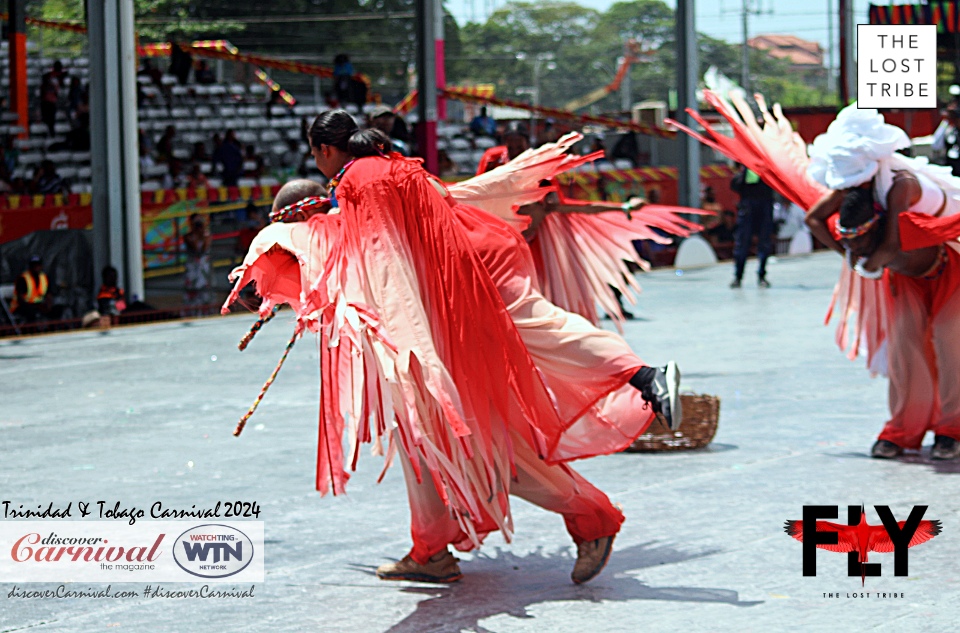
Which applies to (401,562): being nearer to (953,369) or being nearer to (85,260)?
(953,369)

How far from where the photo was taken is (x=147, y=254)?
16.8 meters

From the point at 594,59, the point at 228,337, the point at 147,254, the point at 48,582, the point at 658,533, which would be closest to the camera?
the point at 48,582

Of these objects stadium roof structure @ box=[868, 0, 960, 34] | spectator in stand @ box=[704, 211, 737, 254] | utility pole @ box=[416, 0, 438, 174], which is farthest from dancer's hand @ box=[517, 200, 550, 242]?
stadium roof structure @ box=[868, 0, 960, 34]

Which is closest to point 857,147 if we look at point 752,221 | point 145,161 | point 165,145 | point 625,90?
point 752,221

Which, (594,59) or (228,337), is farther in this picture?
(594,59)

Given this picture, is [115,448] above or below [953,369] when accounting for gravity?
below

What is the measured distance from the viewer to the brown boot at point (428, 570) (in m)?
4.49

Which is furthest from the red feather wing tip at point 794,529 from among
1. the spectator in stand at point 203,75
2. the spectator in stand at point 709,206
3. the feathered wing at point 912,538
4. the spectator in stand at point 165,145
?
the spectator in stand at point 203,75

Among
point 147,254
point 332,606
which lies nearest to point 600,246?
point 332,606

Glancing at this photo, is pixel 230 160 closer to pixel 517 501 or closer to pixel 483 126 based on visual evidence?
pixel 483 126

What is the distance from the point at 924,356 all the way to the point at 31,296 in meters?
9.54

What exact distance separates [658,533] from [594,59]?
92.0 meters

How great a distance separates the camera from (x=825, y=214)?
630 centimetres

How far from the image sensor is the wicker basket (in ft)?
22.0
